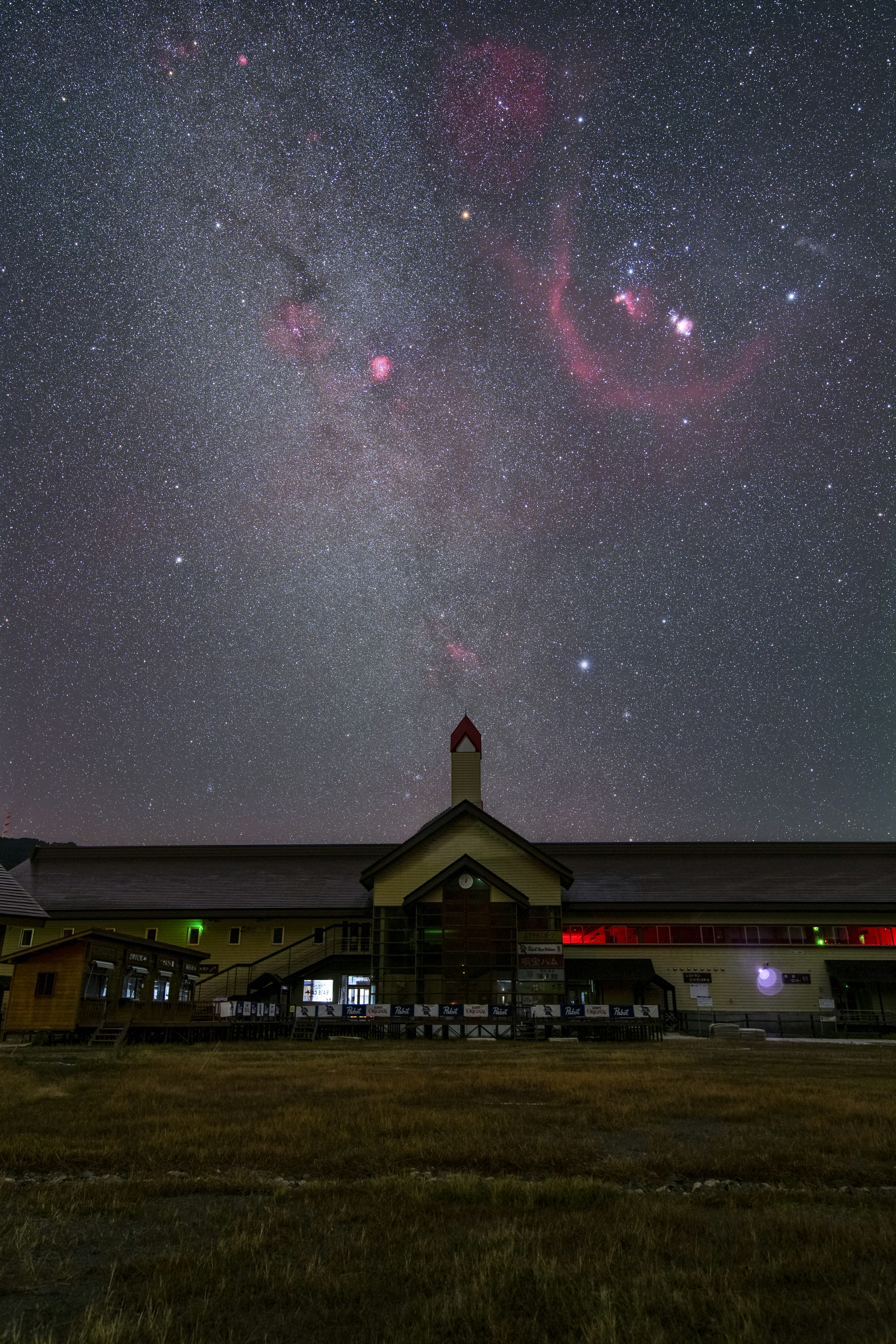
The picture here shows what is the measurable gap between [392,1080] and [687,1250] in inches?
549

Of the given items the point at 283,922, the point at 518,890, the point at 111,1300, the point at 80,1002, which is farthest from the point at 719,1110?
the point at 283,922

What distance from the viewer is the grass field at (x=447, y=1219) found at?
5.30 metres

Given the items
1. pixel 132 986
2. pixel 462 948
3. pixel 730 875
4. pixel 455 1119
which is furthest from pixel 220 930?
pixel 455 1119

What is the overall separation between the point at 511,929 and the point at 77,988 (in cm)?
2280

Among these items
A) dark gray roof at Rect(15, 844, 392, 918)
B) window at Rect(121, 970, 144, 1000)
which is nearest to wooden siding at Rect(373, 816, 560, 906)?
dark gray roof at Rect(15, 844, 392, 918)

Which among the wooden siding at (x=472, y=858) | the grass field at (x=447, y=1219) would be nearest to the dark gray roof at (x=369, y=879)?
the wooden siding at (x=472, y=858)

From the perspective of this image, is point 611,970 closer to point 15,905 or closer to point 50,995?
point 50,995

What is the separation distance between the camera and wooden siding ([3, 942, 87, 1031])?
3541 centimetres

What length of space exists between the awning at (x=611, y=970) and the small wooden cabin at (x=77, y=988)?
21.4 meters

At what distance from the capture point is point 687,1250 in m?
6.52

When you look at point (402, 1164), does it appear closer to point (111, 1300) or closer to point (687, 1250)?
point (687, 1250)

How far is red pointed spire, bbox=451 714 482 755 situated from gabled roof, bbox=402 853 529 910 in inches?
376

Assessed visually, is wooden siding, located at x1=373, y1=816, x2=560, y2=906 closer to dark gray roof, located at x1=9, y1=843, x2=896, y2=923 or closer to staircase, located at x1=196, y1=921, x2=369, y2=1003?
dark gray roof, located at x1=9, y1=843, x2=896, y2=923

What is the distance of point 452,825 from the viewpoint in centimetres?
5297
